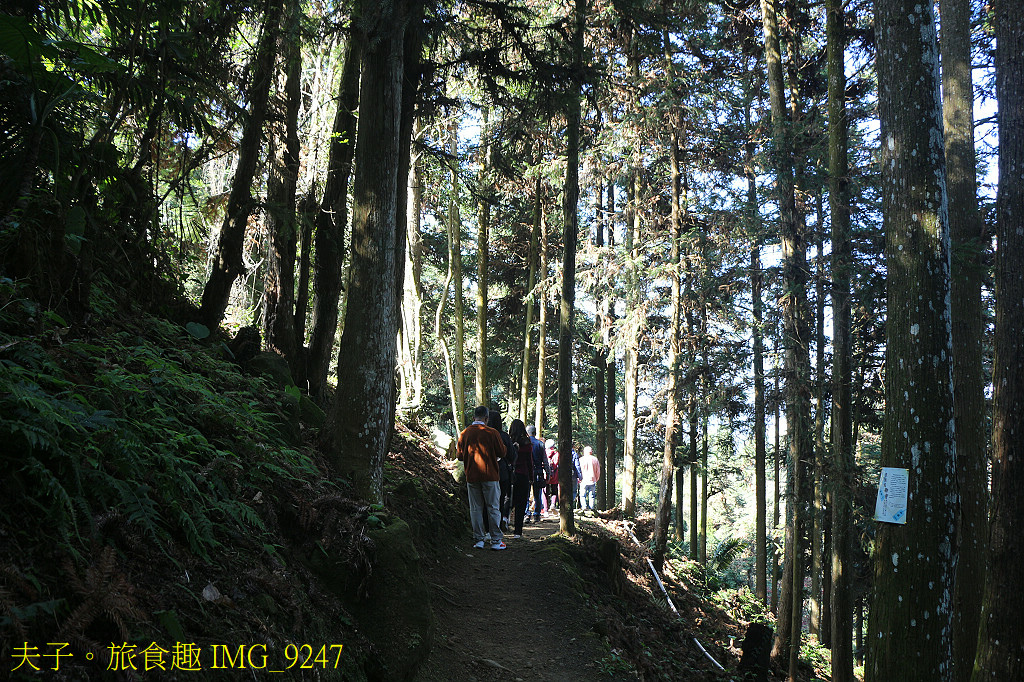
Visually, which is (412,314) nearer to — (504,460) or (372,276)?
(504,460)

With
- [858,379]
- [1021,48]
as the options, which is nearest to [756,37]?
[858,379]

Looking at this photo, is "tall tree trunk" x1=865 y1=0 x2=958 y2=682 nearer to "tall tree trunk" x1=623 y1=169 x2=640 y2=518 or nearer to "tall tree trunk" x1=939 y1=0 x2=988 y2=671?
"tall tree trunk" x1=939 y1=0 x2=988 y2=671

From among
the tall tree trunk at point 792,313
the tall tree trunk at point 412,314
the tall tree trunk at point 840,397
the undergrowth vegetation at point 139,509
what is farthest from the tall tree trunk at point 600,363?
the undergrowth vegetation at point 139,509

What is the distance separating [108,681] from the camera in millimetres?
2490

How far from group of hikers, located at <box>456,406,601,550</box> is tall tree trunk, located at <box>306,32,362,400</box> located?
8.47 ft

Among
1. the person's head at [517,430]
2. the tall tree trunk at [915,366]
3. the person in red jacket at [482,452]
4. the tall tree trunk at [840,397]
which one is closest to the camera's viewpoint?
the tall tree trunk at [915,366]

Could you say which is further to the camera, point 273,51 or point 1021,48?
point 273,51

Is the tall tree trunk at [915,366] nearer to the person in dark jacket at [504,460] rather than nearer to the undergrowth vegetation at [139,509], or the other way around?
the undergrowth vegetation at [139,509]

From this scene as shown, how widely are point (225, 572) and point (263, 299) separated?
6858 mm

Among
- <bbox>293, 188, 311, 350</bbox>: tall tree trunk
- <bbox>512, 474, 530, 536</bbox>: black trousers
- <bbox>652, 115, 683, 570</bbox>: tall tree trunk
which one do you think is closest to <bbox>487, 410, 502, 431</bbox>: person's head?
<bbox>512, 474, 530, 536</bbox>: black trousers

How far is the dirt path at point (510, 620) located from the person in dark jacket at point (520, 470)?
1.66m

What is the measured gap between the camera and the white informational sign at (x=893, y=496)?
16.5 feet

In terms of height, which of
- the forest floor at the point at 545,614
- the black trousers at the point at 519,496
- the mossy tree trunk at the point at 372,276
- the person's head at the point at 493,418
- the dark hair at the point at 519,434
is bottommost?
the forest floor at the point at 545,614

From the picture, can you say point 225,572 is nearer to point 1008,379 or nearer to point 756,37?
point 1008,379
